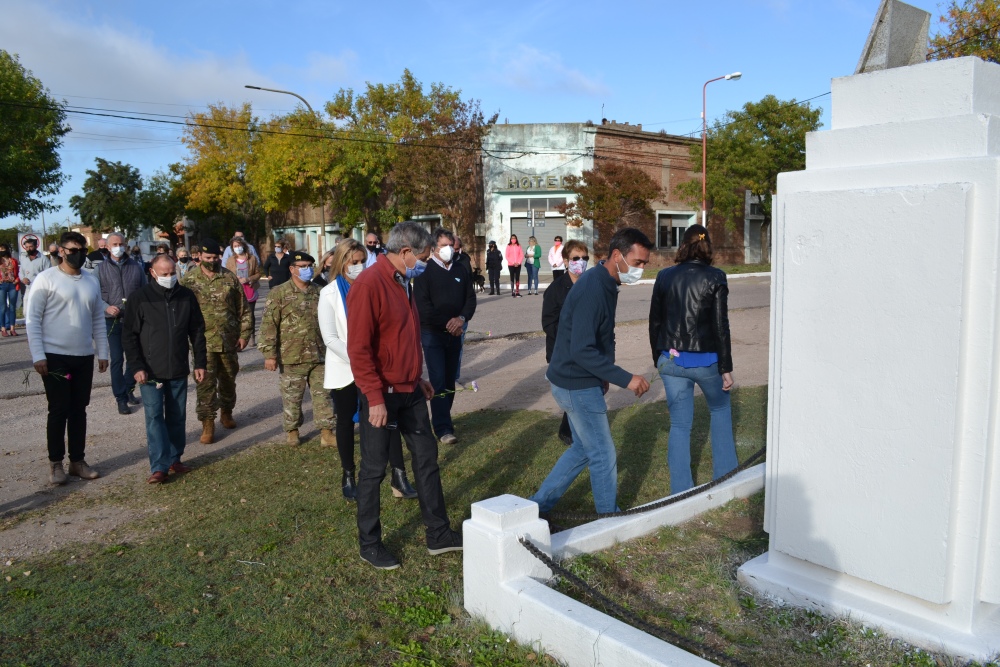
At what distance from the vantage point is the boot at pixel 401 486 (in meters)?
5.92

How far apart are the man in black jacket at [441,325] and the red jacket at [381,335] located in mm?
2608

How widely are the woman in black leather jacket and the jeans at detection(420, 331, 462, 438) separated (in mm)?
2434

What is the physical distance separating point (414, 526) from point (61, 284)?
3.63 meters

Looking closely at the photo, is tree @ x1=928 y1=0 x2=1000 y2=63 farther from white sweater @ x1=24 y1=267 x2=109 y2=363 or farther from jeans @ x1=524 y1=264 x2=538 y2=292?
Answer: white sweater @ x1=24 y1=267 x2=109 y2=363

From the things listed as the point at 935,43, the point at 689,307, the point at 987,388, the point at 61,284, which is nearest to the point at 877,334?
the point at 987,388

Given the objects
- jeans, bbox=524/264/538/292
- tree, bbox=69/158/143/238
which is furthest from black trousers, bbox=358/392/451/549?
tree, bbox=69/158/143/238

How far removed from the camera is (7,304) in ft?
53.7

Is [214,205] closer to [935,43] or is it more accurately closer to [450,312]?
[935,43]

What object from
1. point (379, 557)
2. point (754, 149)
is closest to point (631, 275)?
point (379, 557)

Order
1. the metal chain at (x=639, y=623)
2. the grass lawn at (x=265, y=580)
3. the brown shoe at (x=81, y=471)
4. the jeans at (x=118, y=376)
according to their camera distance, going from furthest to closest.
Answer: the jeans at (x=118, y=376) → the brown shoe at (x=81, y=471) → the grass lawn at (x=265, y=580) → the metal chain at (x=639, y=623)

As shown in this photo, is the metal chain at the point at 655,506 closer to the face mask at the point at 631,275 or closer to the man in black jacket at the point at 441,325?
the face mask at the point at 631,275

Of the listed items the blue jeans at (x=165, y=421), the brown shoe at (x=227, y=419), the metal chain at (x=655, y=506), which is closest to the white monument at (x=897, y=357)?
the metal chain at (x=655, y=506)

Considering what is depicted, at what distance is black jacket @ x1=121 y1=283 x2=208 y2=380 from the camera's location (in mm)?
6633

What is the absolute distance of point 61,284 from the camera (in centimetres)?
656
